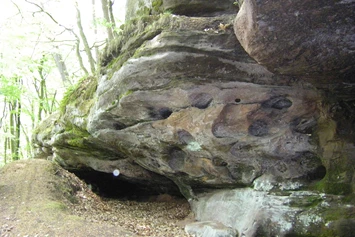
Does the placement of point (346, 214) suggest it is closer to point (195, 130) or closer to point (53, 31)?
point (195, 130)

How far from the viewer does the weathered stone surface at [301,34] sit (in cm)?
418

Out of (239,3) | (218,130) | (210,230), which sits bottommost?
(210,230)

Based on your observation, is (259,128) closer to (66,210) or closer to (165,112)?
(165,112)

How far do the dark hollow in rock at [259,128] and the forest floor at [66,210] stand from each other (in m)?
3.28

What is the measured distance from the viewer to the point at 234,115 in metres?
7.38

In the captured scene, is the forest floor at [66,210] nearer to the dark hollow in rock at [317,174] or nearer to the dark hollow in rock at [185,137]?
the dark hollow in rock at [185,137]

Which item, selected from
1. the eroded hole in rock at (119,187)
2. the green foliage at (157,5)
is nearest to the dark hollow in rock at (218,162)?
the green foliage at (157,5)

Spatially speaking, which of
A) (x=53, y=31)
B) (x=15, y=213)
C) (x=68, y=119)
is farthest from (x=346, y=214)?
(x=53, y=31)

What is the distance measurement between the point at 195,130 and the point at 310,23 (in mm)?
4061

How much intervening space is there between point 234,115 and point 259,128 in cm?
73

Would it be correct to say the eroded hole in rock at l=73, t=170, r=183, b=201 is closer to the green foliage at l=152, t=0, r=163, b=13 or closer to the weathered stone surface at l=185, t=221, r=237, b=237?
the weathered stone surface at l=185, t=221, r=237, b=237

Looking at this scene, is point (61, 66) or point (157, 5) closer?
point (157, 5)

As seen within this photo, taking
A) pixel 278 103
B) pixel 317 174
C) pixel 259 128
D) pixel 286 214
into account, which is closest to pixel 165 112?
pixel 259 128

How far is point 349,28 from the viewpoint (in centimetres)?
A: 438
